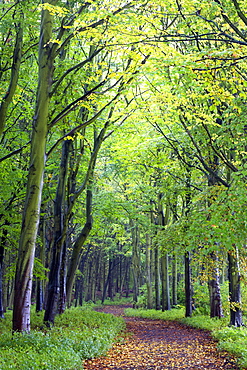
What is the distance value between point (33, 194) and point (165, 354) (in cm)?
541

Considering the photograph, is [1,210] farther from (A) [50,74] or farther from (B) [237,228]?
(B) [237,228]

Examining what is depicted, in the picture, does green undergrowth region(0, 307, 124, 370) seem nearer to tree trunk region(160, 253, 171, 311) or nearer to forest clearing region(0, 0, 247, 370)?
forest clearing region(0, 0, 247, 370)

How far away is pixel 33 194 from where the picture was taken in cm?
768

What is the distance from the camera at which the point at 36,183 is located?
7738 mm

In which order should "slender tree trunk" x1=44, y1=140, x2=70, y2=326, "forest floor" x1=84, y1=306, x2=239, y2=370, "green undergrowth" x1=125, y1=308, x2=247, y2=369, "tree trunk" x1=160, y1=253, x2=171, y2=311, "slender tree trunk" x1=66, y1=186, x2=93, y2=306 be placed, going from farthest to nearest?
"tree trunk" x1=160, y1=253, x2=171, y2=311 < "slender tree trunk" x1=66, y1=186, x2=93, y2=306 < "slender tree trunk" x1=44, y1=140, x2=70, y2=326 < "green undergrowth" x1=125, y1=308, x2=247, y2=369 < "forest floor" x1=84, y1=306, x2=239, y2=370

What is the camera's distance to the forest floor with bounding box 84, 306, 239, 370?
23.4 feet

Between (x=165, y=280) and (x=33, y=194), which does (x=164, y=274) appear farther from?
(x=33, y=194)

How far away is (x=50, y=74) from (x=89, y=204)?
729cm

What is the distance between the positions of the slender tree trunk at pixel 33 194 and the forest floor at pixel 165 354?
6.36ft

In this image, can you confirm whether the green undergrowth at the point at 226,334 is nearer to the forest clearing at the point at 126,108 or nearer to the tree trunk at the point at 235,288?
the forest clearing at the point at 126,108

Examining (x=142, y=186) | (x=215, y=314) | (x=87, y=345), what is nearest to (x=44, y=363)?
(x=87, y=345)

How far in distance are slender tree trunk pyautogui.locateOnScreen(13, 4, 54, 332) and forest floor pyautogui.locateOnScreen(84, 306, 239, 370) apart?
194cm

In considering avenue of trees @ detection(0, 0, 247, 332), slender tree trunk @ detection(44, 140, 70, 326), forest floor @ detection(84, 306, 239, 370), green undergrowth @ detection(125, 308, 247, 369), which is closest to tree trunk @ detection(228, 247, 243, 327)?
avenue of trees @ detection(0, 0, 247, 332)

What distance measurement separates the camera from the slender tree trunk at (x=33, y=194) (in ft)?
23.4
